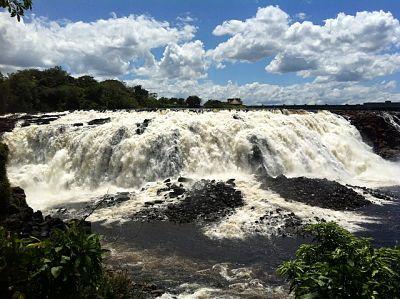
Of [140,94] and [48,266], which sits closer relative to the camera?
[48,266]

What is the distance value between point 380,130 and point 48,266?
38.5 meters

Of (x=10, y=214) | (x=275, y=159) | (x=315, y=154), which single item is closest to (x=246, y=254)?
(x=10, y=214)

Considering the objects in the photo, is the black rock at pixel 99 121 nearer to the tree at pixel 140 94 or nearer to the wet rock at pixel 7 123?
the wet rock at pixel 7 123

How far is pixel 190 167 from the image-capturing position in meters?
25.9

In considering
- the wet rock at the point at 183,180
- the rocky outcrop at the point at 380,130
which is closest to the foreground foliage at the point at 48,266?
the wet rock at the point at 183,180

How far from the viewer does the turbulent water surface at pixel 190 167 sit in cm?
1560

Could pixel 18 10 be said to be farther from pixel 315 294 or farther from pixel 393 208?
pixel 393 208

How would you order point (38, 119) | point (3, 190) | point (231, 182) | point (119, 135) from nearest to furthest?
point (3, 190), point (231, 182), point (119, 135), point (38, 119)

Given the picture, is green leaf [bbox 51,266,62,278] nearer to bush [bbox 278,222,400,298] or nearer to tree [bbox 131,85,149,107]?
bush [bbox 278,222,400,298]

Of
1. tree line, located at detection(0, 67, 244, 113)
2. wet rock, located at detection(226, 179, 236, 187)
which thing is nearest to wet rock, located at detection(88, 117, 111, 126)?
wet rock, located at detection(226, 179, 236, 187)

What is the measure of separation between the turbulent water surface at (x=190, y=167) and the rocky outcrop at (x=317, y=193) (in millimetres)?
610

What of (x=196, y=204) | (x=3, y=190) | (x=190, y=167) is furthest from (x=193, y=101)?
(x=3, y=190)

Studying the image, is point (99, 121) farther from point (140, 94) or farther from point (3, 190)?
point (140, 94)

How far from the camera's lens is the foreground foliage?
19.2ft
